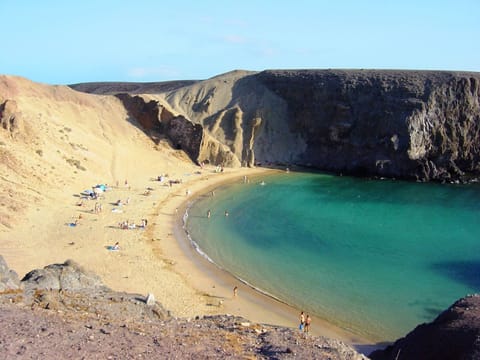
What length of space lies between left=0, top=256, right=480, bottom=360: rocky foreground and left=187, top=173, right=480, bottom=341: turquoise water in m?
7.36

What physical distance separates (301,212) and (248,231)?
8211 mm

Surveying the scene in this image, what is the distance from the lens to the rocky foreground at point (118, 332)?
1055 cm

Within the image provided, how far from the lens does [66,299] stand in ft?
44.8

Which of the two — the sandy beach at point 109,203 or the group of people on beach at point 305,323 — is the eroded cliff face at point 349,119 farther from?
the group of people on beach at point 305,323

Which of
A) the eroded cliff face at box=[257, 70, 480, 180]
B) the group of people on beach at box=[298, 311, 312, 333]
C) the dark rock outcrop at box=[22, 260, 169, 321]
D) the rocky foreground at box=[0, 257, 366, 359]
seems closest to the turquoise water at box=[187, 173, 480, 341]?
the group of people on beach at box=[298, 311, 312, 333]

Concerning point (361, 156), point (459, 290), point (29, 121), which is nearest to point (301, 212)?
point (459, 290)

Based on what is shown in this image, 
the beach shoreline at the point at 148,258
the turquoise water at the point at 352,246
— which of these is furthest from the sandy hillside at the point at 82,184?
the turquoise water at the point at 352,246

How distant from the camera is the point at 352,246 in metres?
33.4

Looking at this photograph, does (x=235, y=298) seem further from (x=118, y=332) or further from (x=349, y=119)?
(x=349, y=119)

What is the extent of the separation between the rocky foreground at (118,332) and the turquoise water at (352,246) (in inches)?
432

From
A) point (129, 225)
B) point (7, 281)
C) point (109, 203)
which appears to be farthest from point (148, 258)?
point (7, 281)

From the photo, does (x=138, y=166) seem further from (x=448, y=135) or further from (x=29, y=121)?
(x=448, y=135)

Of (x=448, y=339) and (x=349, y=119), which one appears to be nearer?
(x=448, y=339)

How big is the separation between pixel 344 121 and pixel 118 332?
5646cm
